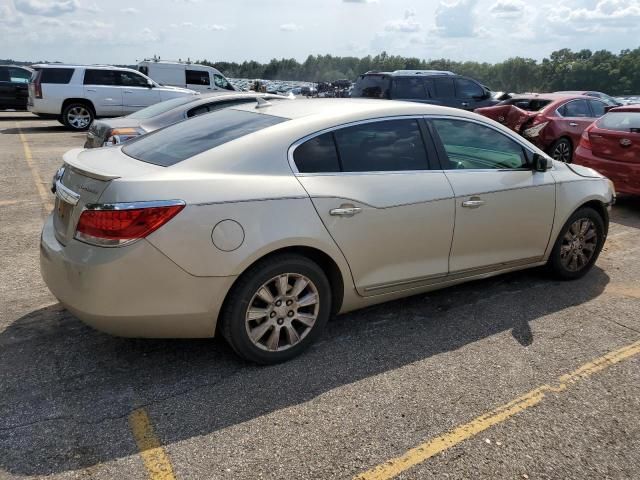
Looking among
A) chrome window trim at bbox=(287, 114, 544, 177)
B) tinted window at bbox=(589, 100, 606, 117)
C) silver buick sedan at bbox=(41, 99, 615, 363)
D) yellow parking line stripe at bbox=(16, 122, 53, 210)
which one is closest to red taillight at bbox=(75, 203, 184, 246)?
silver buick sedan at bbox=(41, 99, 615, 363)

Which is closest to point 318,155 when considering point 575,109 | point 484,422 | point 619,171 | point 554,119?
point 484,422

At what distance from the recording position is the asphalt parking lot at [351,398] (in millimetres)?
2553

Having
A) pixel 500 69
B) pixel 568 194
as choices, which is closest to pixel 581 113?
pixel 568 194

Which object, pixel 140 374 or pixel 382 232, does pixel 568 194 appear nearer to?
pixel 382 232

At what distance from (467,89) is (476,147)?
33.5 feet

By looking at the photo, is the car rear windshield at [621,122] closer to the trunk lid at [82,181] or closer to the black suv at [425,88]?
the black suv at [425,88]

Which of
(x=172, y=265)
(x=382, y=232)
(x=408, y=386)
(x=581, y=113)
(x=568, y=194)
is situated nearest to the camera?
(x=172, y=265)

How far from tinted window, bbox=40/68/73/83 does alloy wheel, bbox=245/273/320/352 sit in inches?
585

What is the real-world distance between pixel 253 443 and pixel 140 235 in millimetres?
1154

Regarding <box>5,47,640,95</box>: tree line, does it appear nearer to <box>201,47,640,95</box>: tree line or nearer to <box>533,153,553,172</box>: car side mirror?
<box>201,47,640,95</box>: tree line

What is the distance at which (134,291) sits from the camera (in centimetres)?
284

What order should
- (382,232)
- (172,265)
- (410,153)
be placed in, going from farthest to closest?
(410,153) → (382,232) → (172,265)

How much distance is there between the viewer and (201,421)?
2799 millimetres

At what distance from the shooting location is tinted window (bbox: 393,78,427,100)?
41.9ft
